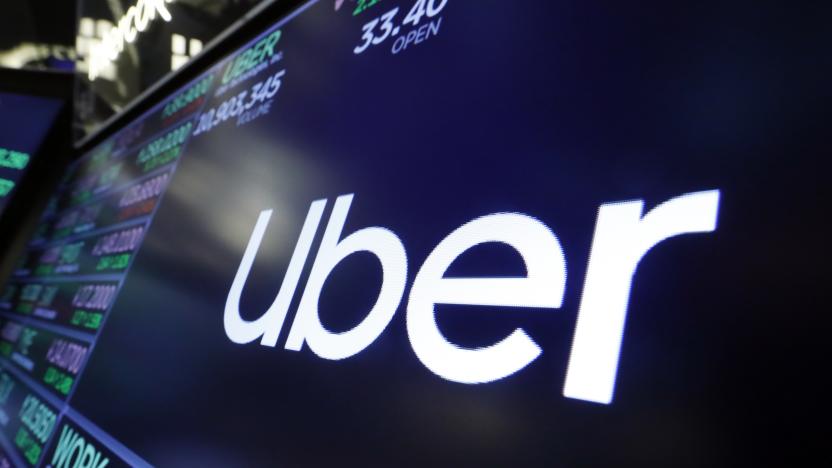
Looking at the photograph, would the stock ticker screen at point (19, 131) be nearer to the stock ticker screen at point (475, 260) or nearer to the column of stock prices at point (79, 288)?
the column of stock prices at point (79, 288)

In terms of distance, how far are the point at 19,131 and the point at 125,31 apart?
1.53 metres

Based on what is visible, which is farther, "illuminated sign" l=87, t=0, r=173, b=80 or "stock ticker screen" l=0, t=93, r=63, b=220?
"stock ticker screen" l=0, t=93, r=63, b=220

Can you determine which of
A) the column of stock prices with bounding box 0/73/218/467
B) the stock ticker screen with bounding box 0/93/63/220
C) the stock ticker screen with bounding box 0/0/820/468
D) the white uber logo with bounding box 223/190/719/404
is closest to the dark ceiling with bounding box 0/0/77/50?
the stock ticker screen with bounding box 0/93/63/220

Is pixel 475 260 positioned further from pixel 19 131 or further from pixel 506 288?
pixel 19 131

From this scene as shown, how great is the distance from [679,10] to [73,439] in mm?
1455

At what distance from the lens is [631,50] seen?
0.59 meters

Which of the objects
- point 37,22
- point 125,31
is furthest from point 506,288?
point 37,22

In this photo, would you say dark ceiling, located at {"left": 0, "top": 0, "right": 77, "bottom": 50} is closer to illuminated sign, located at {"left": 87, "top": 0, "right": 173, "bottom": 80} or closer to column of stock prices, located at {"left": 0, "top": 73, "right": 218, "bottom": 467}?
illuminated sign, located at {"left": 87, "top": 0, "right": 173, "bottom": 80}

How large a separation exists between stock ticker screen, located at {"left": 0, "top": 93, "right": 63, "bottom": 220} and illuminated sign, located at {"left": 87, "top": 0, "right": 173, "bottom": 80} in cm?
90

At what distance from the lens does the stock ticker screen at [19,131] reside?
2.91 meters

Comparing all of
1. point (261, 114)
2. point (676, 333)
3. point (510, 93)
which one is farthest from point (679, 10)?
point (261, 114)

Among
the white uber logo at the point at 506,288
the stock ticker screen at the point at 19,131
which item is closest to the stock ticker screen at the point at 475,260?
the white uber logo at the point at 506,288

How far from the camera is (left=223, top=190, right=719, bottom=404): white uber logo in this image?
19.0 inches

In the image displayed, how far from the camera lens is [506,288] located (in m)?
0.58
